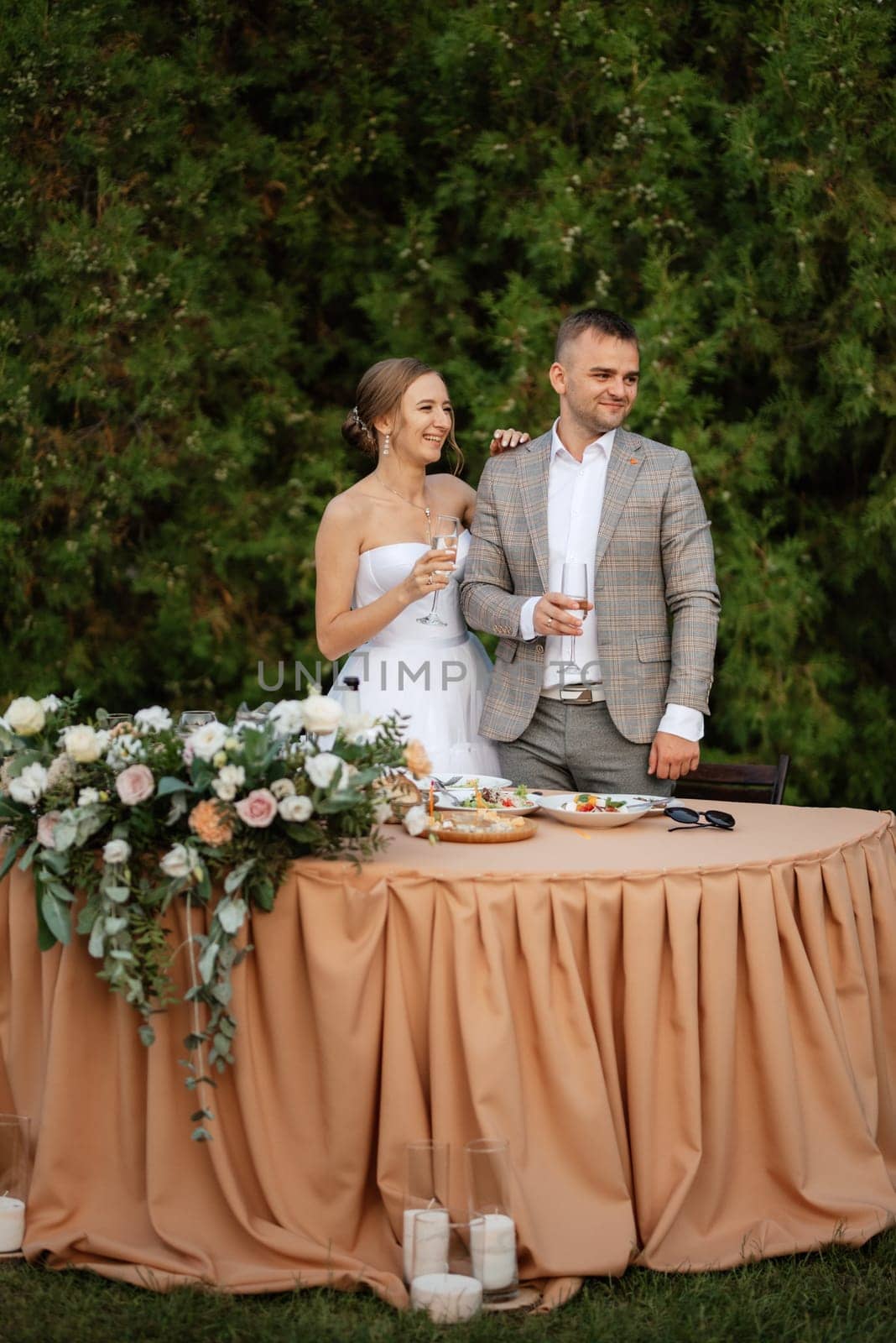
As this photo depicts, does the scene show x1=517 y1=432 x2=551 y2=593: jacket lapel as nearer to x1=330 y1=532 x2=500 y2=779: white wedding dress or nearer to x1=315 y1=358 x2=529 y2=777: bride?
x1=315 y1=358 x2=529 y2=777: bride

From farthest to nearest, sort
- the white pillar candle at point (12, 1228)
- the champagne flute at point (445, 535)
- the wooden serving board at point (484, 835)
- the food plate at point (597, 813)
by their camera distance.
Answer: the champagne flute at point (445, 535), the food plate at point (597, 813), the wooden serving board at point (484, 835), the white pillar candle at point (12, 1228)

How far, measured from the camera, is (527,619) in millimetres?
3633

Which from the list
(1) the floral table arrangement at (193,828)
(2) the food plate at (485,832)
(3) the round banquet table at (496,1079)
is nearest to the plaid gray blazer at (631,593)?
(2) the food plate at (485,832)

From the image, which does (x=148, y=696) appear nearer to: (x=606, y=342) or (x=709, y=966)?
(x=606, y=342)

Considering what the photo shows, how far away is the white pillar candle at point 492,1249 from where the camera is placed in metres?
2.57

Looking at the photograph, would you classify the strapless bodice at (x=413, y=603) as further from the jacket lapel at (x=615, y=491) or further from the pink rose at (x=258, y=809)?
the pink rose at (x=258, y=809)

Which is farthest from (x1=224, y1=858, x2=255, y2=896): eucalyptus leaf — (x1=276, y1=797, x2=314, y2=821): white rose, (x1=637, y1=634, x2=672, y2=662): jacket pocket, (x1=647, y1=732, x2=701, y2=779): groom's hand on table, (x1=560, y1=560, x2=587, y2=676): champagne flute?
(x1=637, y1=634, x2=672, y2=662): jacket pocket

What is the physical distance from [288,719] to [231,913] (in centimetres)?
38

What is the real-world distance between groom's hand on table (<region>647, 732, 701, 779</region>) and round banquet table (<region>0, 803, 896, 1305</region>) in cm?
71

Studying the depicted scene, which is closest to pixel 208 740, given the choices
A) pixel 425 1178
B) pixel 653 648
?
pixel 425 1178

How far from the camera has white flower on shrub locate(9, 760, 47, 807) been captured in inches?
107

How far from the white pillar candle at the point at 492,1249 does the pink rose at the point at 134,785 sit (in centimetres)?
96

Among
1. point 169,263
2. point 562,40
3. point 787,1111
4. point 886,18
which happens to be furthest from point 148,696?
point 787,1111

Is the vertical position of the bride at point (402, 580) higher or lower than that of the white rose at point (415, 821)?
higher
